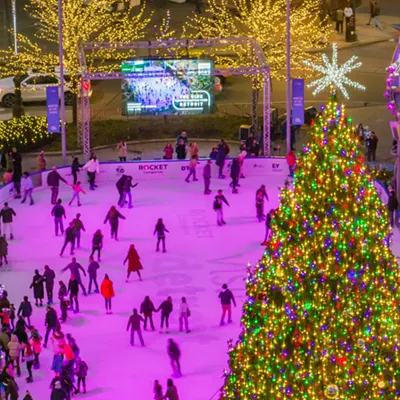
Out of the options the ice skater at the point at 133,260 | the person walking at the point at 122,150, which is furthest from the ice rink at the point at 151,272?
the person walking at the point at 122,150

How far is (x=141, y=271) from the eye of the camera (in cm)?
3272

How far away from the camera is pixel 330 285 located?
1752 centimetres

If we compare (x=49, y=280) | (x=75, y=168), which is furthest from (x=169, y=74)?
(x=49, y=280)

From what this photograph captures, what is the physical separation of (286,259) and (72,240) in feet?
52.8

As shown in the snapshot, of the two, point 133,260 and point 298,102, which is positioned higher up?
point 298,102

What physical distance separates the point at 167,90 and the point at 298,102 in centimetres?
484

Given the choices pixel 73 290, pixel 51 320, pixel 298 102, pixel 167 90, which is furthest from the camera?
pixel 167 90

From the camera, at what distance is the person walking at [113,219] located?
3428 centimetres

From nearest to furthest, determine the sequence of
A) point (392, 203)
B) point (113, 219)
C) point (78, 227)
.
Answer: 1. point (78, 227)
2. point (113, 219)
3. point (392, 203)

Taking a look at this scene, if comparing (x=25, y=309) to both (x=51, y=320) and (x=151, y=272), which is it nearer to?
(x=51, y=320)

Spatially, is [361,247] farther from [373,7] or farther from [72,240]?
[373,7]

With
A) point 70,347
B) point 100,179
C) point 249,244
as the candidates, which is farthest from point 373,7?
point 70,347

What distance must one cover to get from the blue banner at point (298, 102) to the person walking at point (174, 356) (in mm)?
16898

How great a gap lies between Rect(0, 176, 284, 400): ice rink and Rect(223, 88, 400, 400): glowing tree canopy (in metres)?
8.12
